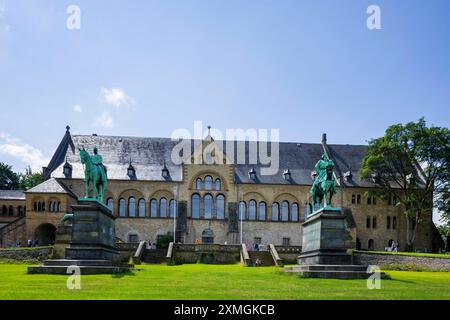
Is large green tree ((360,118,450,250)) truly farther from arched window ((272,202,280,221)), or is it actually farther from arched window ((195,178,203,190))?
arched window ((195,178,203,190))

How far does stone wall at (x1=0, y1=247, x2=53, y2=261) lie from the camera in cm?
5031

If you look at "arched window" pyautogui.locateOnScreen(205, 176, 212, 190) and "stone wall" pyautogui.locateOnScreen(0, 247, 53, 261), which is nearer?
"stone wall" pyautogui.locateOnScreen(0, 247, 53, 261)

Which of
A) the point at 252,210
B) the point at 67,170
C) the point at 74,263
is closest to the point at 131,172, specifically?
the point at 67,170

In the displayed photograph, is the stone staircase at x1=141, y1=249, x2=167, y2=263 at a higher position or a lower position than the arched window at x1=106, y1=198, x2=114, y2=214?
lower

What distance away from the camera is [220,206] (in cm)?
6869

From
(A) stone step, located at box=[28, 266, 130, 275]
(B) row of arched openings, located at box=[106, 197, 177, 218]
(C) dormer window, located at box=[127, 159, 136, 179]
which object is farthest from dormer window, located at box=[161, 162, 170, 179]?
(A) stone step, located at box=[28, 266, 130, 275]

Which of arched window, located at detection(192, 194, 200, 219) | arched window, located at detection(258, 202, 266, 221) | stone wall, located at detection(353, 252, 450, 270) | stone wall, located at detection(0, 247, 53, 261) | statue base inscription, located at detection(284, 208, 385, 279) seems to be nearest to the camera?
statue base inscription, located at detection(284, 208, 385, 279)

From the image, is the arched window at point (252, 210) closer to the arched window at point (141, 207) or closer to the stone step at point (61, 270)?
the arched window at point (141, 207)

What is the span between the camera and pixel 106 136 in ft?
245

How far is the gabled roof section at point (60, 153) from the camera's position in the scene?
6944 centimetres

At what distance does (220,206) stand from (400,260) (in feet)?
80.2

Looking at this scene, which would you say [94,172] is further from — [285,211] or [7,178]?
[7,178]

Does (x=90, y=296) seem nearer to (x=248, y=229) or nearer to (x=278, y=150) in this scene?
(x=248, y=229)

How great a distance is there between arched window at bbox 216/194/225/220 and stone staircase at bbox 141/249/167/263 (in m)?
14.1
